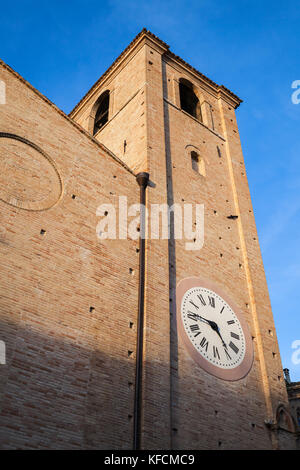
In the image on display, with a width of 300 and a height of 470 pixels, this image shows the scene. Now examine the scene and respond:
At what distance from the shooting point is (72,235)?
9.42m

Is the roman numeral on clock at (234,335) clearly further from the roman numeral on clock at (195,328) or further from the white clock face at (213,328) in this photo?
the roman numeral on clock at (195,328)

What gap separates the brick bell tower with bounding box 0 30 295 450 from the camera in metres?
7.63

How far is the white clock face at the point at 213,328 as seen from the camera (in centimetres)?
1013

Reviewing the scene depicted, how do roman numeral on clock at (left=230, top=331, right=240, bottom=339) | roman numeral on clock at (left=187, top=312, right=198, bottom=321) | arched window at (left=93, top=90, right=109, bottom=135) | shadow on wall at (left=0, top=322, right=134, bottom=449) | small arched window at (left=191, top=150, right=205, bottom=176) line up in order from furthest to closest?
arched window at (left=93, top=90, right=109, bottom=135) → small arched window at (left=191, top=150, right=205, bottom=176) → roman numeral on clock at (left=230, top=331, right=240, bottom=339) → roman numeral on clock at (left=187, top=312, right=198, bottom=321) → shadow on wall at (left=0, top=322, right=134, bottom=449)

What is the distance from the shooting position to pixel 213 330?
10.5 meters

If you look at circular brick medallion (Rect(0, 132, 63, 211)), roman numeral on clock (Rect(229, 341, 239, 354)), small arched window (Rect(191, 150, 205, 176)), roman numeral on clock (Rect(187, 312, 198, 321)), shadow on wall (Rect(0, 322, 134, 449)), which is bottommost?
Result: shadow on wall (Rect(0, 322, 134, 449))

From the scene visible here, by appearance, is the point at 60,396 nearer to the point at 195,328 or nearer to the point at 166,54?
the point at 195,328

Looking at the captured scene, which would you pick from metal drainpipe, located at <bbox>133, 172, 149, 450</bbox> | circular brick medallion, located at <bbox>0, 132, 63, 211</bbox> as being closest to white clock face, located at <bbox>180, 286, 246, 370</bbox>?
metal drainpipe, located at <bbox>133, 172, 149, 450</bbox>

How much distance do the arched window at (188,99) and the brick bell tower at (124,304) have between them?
9.26 ft

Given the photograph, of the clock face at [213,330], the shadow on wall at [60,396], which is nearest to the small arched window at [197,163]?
the clock face at [213,330]

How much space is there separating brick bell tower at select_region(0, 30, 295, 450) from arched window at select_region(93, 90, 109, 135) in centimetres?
318

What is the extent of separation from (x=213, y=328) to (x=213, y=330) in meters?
0.05

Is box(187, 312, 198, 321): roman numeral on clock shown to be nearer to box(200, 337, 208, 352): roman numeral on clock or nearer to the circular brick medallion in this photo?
box(200, 337, 208, 352): roman numeral on clock

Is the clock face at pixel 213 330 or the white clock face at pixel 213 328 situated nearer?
the clock face at pixel 213 330
